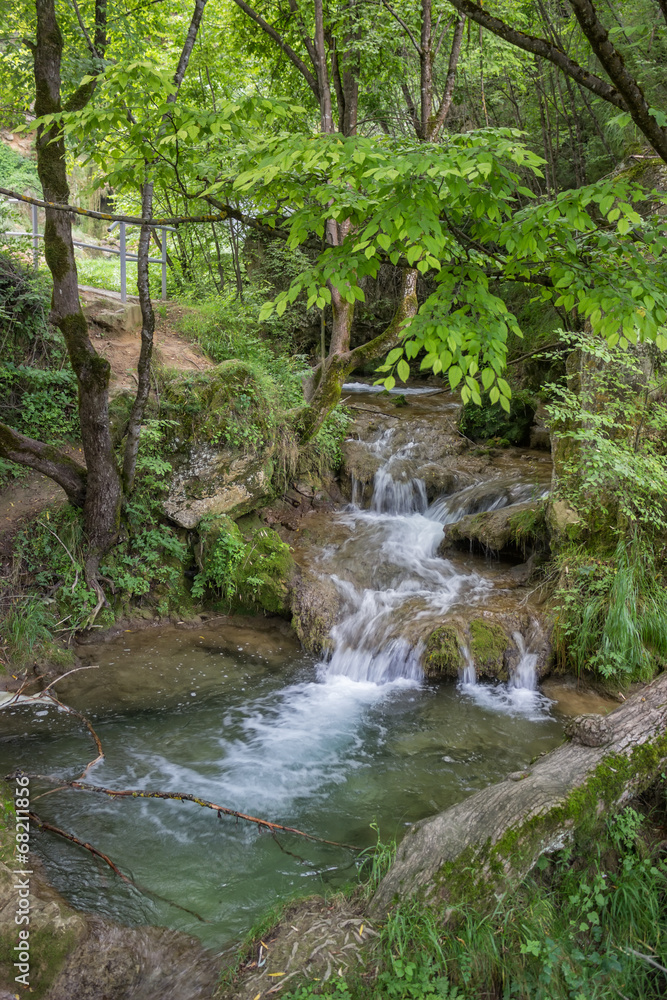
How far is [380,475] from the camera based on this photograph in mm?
10031

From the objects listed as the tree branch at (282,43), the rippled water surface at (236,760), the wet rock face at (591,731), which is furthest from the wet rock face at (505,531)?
the tree branch at (282,43)

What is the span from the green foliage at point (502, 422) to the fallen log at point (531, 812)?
27.3 ft

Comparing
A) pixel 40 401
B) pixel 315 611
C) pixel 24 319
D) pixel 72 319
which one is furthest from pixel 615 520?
pixel 24 319

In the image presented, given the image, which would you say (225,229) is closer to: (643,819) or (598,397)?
(598,397)

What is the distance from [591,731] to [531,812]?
599mm

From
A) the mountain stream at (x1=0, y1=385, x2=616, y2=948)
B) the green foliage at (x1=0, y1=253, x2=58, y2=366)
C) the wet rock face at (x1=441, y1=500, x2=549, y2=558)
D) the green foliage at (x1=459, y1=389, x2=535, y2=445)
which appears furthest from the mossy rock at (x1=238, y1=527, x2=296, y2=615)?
the green foliage at (x1=459, y1=389, x2=535, y2=445)

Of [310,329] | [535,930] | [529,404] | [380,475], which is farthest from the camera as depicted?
[310,329]

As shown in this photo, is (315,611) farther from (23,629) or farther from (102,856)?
(102,856)

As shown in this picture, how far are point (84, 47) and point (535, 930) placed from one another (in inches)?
361

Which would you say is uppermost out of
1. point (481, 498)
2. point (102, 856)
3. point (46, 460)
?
point (46, 460)

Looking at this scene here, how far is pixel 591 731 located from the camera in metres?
3.27

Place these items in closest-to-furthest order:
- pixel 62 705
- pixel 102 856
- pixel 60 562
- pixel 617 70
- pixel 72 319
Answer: pixel 617 70 → pixel 102 856 → pixel 62 705 → pixel 72 319 → pixel 60 562

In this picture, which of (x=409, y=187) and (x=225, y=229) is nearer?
(x=409, y=187)

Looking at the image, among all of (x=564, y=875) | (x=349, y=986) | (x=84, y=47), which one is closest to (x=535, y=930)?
(x=564, y=875)
